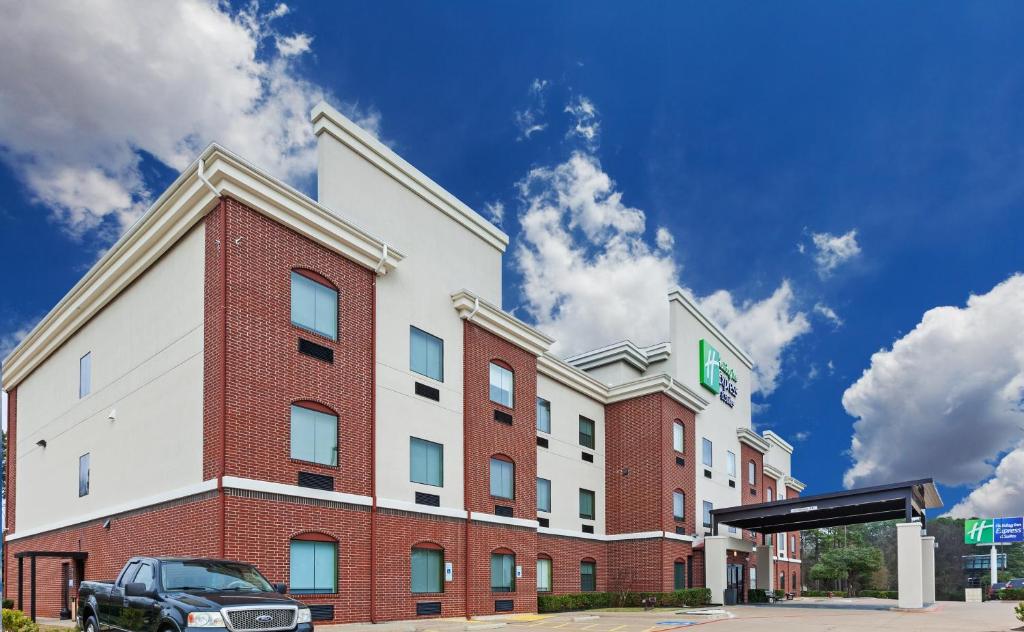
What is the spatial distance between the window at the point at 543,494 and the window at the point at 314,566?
1373 cm

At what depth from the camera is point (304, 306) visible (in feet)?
69.3

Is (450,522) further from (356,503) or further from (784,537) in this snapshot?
(784,537)

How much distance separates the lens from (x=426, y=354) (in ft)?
84.2

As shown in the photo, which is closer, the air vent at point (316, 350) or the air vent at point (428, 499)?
the air vent at point (316, 350)

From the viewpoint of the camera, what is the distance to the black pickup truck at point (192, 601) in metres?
11.8

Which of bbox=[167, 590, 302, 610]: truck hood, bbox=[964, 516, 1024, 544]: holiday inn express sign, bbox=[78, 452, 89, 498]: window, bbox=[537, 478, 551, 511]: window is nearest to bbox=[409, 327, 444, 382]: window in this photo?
bbox=[537, 478, 551, 511]: window

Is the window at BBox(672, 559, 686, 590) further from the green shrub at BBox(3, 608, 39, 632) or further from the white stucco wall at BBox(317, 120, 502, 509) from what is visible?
the green shrub at BBox(3, 608, 39, 632)

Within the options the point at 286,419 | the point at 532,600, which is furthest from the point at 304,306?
the point at 532,600

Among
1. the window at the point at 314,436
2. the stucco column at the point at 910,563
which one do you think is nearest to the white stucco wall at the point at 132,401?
the window at the point at 314,436

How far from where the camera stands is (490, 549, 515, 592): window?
2759 centimetres

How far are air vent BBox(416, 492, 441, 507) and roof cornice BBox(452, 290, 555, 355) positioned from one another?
6.12m

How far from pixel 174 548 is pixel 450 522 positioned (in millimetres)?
8807

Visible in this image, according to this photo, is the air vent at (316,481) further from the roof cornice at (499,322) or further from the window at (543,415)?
the window at (543,415)

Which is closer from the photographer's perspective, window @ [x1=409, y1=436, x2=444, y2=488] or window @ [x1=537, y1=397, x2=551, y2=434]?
window @ [x1=409, y1=436, x2=444, y2=488]
